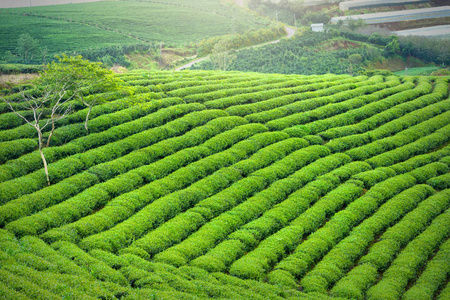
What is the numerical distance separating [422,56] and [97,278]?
80826 mm

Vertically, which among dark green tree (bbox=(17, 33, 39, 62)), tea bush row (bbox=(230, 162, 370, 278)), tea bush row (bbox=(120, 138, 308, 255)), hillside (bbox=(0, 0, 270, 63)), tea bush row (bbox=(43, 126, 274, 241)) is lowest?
tea bush row (bbox=(230, 162, 370, 278))

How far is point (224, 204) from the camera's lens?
20.4m

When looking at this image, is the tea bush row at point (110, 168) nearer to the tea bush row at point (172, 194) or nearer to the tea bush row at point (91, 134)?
the tea bush row at point (172, 194)

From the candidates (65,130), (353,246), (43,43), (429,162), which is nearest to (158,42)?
(43,43)

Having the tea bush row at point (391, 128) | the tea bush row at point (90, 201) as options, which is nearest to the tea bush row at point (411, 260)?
the tea bush row at point (391, 128)

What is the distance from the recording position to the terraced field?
14711 millimetres

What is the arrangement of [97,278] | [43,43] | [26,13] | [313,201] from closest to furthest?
[97,278], [313,201], [43,43], [26,13]

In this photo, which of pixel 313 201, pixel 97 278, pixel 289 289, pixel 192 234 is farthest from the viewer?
pixel 313 201

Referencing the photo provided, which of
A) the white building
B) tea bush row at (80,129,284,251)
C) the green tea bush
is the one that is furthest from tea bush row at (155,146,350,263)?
the white building

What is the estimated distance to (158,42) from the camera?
82.4 metres

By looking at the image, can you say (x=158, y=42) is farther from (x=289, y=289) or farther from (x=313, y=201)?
(x=289, y=289)

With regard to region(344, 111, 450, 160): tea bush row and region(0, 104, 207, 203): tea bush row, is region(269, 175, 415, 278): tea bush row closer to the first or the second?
region(344, 111, 450, 160): tea bush row

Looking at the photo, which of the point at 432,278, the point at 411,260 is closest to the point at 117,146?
the point at 411,260

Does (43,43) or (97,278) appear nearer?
(97,278)
